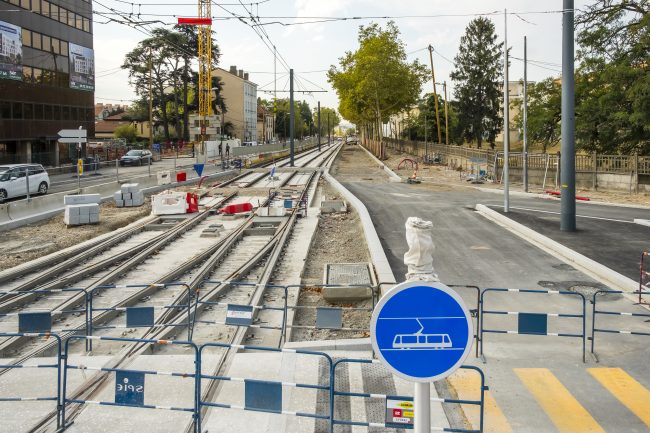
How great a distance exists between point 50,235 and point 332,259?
10447mm

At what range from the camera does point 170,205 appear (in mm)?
26656

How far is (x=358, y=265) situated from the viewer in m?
14.7

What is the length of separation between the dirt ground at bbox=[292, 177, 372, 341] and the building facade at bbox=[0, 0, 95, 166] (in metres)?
31.5

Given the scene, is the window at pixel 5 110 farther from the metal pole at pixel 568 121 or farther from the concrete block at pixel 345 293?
the concrete block at pixel 345 293

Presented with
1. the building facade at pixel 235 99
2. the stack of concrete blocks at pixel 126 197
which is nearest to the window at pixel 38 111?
the stack of concrete blocks at pixel 126 197

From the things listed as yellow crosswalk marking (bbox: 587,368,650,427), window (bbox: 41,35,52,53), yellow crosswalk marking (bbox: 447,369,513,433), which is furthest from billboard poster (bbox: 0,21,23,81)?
yellow crosswalk marking (bbox: 587,368,650,427)

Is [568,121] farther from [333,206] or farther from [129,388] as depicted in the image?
[129,388]

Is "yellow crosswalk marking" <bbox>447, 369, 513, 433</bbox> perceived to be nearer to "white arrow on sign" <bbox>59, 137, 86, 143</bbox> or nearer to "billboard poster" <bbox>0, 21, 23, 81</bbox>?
"white arrow on sign" <bbox>59, 137, 86, 143</bbox>

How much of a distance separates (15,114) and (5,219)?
29.9 m

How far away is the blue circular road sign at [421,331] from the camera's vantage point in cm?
315

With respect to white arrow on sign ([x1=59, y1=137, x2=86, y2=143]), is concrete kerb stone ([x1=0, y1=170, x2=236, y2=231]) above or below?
below

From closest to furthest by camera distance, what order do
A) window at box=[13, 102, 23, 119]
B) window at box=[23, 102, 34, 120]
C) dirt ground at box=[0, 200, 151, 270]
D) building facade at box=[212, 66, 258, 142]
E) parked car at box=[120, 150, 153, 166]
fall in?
dirt ground at box=[0, 200, 151, 270]
window at box=[13, 102, 23, 119]
window at box=[23, 102, 34, 120]
parked car at box=[120, 150, 153, 166]
building facade at box=[212, 66, 258, 142]

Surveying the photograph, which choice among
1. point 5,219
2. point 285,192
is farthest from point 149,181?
point 5,219

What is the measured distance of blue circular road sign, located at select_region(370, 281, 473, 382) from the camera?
10.3 ft
